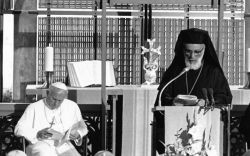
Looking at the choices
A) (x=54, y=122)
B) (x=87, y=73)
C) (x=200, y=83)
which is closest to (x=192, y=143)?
(x=200, y=83)

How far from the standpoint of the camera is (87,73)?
1259cm

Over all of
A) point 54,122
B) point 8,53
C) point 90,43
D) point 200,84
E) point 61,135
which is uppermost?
point 90,43

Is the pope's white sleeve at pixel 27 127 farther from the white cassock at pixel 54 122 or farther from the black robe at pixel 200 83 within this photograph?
the black robe at pixel 200 83

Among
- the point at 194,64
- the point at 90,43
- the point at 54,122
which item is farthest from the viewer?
the point at 90,43

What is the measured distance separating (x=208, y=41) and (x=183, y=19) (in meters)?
3.85

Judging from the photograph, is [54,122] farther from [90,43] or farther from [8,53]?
[90,43]

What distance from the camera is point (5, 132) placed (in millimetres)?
12531

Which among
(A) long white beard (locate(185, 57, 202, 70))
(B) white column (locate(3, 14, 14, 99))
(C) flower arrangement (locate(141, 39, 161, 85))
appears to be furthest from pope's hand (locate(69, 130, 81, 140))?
(B) white column (locate(3, 14, 14, 99))

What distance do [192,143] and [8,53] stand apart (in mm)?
5538

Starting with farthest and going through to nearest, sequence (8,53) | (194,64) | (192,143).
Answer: (8,53), (194,64), (192,143)

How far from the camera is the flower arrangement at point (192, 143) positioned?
9.04m

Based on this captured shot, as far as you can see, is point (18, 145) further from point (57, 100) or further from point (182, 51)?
point (182, 51)

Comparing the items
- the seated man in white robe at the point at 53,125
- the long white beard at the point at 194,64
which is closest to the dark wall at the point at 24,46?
the seated man in white robe at the point at 53,125

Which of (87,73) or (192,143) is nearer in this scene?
(192,143)
